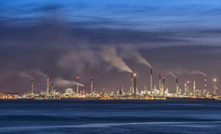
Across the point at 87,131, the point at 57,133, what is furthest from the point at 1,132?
the point at 87,131

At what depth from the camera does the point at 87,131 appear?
2411 inches

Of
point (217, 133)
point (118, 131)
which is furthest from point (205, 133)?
point (118, 131)

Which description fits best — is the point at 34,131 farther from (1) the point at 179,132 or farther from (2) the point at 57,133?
(1) the point at 179,132

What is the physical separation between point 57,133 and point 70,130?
4357mm

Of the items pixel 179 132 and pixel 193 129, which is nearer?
pixel 179 132

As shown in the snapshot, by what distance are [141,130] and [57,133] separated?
1168 cm

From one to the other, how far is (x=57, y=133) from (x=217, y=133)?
20.4 meters

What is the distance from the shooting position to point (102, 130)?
6294cm

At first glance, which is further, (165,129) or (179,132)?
(165,129)

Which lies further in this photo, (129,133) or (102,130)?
(102,130)

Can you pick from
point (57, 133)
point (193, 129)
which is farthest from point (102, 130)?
point (193, 129)

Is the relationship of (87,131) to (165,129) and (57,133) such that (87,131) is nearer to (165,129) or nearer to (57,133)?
(57,133)

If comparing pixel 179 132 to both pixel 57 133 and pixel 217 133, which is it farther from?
pixel 57 133

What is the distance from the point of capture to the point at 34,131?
201 ft
